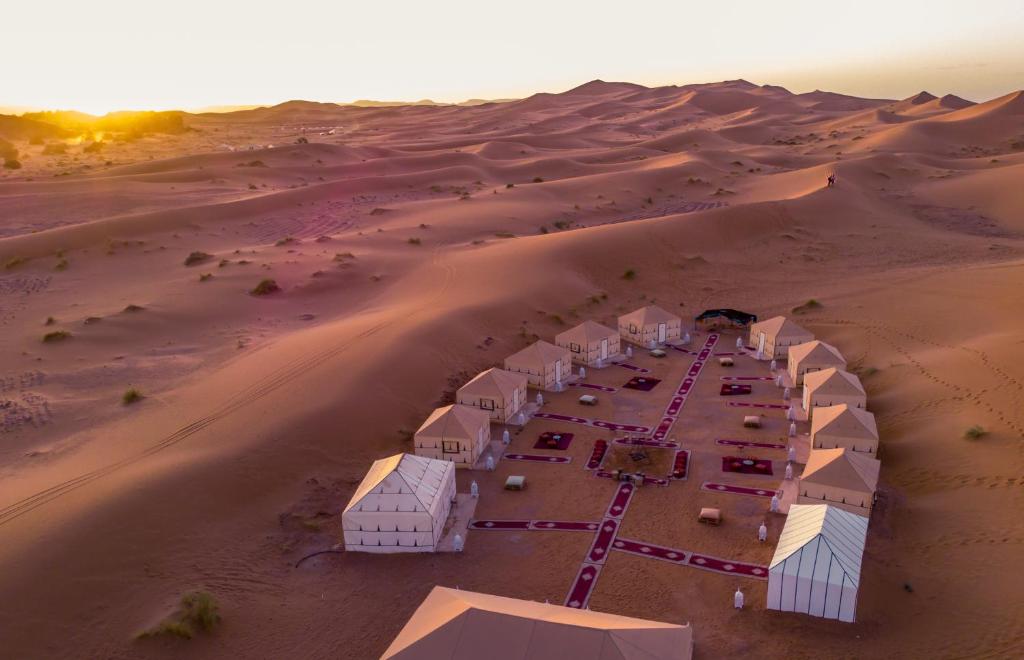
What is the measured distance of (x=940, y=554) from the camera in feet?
59.8

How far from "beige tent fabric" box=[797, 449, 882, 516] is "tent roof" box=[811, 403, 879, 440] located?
6.40 feet

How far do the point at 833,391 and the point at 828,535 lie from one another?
1141 centimetres

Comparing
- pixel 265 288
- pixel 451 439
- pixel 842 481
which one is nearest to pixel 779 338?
pixel 842 481

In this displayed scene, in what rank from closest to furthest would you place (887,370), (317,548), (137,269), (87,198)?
(317,548), (887,370), (137,269), (87,198)

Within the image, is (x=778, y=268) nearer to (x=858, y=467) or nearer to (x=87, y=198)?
(x=858, y=467)

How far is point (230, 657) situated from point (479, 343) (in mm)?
20996

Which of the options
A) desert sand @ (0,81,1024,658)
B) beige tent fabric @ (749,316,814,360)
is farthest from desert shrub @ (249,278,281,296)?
beige tent fabric @ (749,316,814,360)

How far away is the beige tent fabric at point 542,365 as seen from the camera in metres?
31.8

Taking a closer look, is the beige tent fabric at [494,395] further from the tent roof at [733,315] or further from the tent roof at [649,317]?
the tent roof at [733,315]

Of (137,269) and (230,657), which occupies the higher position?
(137,269)

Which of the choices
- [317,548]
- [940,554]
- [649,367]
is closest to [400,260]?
[649,367]

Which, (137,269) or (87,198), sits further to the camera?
(87,198)

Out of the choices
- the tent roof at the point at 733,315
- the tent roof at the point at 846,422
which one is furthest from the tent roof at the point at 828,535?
the tent roof at the point at 733,315

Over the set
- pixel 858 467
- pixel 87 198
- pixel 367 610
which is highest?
pixel 87 198
